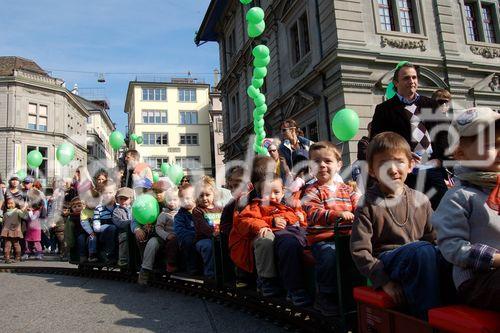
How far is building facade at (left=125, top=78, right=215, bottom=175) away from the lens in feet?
186

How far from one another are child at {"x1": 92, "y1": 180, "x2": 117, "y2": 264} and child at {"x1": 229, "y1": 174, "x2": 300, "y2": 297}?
3.70 m

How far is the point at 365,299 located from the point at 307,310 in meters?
1.03

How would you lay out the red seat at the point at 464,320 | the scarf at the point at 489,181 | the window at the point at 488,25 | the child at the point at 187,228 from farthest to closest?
the window at the point at 488,25, the child at the point at 187,228, the scarf at the point at 489,181, the red seat at the point at 464,320

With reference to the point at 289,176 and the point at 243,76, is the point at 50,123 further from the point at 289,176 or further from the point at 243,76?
the point at 289,176

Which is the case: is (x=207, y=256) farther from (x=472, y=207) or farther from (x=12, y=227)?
(x=12, y=227)

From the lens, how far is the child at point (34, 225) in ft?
37.8

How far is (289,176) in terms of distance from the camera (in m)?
5.93

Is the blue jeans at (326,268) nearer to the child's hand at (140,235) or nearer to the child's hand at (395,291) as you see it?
the child's hand at (395,291)

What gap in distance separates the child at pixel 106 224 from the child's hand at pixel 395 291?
19.3ft

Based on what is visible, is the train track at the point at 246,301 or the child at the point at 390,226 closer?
the child at the point at 390,226

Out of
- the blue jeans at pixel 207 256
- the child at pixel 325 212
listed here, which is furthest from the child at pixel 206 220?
the child at pixel 325 212

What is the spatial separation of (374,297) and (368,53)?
13.8m

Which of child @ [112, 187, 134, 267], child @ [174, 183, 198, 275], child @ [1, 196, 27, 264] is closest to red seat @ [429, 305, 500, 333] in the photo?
child @ [174, 183, 198, 275]

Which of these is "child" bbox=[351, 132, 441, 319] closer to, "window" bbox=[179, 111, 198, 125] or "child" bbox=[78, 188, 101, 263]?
"child" bbox=[78, 188, 101, 263]
